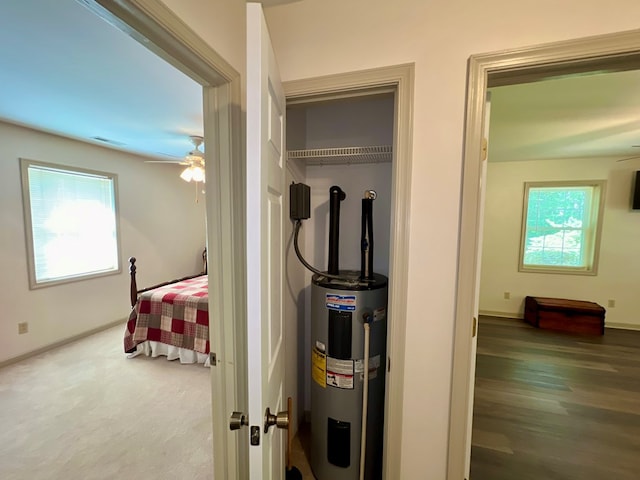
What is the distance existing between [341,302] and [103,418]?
7.41 ft

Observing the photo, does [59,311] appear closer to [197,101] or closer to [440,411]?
[197,101]

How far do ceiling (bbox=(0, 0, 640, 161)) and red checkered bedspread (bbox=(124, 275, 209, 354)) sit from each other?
6.12ft

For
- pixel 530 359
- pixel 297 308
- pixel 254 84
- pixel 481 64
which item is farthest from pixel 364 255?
pixel 530 359

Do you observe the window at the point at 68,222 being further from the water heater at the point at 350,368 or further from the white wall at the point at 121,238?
the water heater at the point at 350,368

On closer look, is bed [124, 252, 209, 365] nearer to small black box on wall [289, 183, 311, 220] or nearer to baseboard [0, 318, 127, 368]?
baseboard [0, 318, 127, 368]

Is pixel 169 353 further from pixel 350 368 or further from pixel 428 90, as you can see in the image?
pixel 428 90

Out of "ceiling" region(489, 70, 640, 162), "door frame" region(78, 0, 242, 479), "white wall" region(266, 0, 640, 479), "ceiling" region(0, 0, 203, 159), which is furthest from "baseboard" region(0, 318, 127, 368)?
"ceiling" region(489, 70, 640, 162)

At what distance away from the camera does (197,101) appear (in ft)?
7.73

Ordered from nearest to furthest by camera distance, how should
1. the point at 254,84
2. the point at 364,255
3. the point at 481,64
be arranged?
the point at 254,84 < the point at 481,64 < the point at 364,255

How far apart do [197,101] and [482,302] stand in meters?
4.88

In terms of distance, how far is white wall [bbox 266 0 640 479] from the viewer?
3.37 ft

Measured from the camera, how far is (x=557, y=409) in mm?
2275

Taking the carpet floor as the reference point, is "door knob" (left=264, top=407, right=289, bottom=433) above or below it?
above

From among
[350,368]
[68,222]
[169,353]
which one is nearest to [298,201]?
[350,368]
